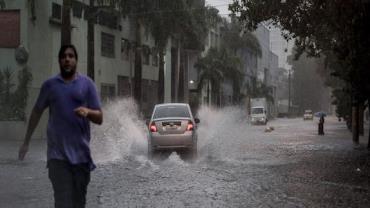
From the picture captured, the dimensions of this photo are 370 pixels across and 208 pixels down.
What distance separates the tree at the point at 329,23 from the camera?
1747cm

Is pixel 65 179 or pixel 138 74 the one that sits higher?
pixel 138 74

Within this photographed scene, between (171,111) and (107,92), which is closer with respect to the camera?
(171,111)

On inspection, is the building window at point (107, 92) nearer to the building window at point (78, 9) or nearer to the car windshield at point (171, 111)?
the building window at point (78, 9)

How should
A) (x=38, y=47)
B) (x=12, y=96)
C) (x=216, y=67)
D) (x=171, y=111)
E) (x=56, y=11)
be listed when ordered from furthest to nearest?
Answer: (x=216, y=67) → (x=56, y=11) → (x=38, y=47) → (x=12, y=96) → (x=171, y=111)

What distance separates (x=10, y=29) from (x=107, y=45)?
11.8m

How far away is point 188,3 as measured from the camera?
41.5 metres

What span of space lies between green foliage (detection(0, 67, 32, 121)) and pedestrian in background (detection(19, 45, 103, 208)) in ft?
76.2

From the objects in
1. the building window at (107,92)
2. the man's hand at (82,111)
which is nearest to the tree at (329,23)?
the man's hand at (82,111)

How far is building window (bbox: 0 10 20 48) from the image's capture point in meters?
32.3

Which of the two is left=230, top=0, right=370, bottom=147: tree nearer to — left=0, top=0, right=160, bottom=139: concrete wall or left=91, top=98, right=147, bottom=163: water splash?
left=91, top=98, right=147, bottom=163: water splash

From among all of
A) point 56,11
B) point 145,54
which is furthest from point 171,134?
point 145,54

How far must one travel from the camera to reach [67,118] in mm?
6047

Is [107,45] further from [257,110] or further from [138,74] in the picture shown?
[257,110]

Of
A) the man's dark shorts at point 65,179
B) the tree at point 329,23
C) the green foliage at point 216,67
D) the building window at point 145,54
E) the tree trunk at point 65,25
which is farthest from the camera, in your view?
the green foliage at point 216,67
